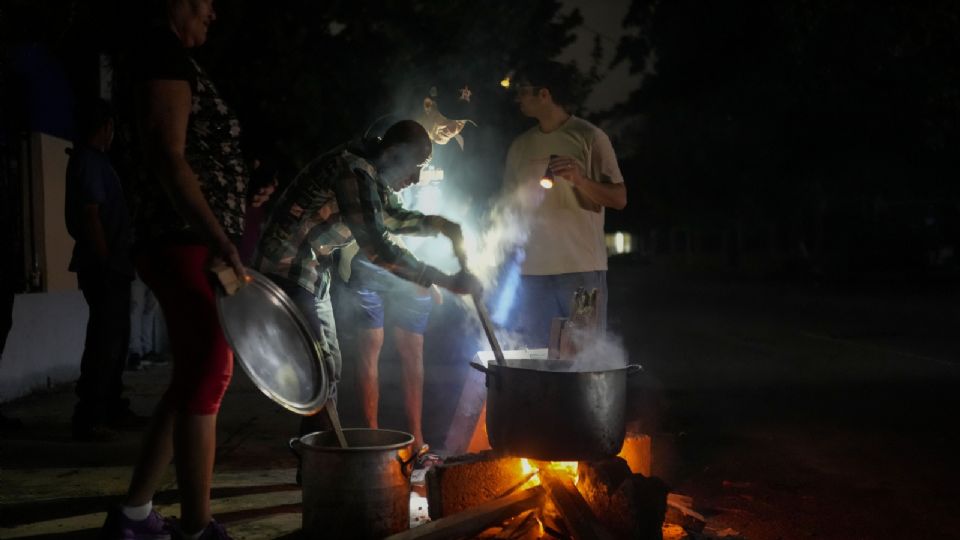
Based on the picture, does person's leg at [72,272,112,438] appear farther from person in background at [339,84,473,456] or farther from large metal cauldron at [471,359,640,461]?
large metal cauldron at [471,359,640,461]

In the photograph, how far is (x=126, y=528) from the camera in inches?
127

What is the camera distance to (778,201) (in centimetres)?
3850

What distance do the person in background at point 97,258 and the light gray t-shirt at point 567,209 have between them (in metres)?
2.52

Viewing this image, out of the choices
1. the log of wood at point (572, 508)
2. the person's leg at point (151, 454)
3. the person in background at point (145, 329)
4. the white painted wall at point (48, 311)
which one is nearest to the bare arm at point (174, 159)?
the person's leg at point (151, 454)

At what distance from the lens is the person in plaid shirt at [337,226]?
13.0 ft

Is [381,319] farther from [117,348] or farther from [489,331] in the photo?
[117,348]

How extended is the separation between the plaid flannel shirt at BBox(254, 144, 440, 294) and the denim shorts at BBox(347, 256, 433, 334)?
0.73 meters

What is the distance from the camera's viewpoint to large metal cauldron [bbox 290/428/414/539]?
11.7 feet

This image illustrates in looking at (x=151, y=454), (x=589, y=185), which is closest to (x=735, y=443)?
(x=589, y=185)

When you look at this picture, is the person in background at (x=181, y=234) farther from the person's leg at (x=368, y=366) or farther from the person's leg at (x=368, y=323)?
the person's leg at (x=368, y=366)

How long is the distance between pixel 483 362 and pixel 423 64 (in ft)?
33.9

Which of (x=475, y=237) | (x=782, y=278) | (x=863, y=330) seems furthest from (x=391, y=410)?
(x=782, y=278)

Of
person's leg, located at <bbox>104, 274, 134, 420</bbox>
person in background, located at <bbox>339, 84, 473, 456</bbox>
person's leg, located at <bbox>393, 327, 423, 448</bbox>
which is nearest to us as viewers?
person in background, located at <bbox>339, 84, 473, 456</bbox>

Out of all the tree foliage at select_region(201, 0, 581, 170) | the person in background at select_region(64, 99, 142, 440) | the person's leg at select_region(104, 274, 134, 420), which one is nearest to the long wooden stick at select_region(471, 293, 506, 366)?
the person in background at select_region(64, 99, 142, 440)
